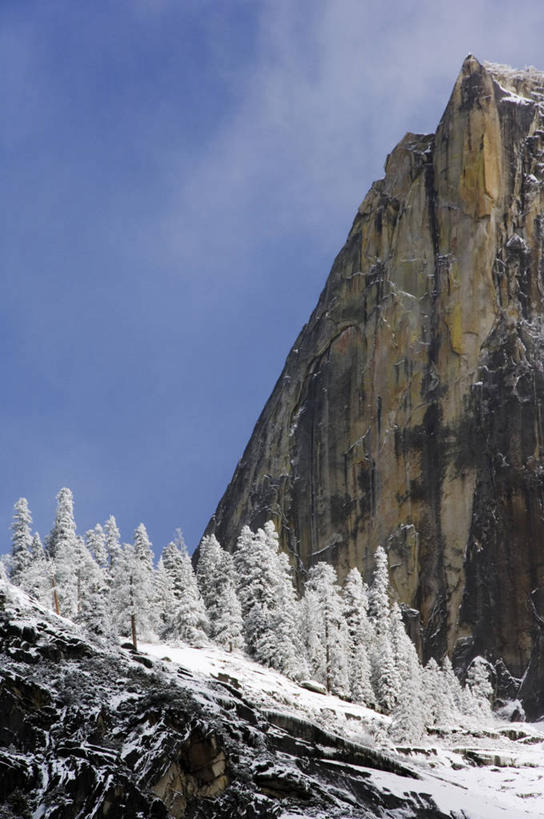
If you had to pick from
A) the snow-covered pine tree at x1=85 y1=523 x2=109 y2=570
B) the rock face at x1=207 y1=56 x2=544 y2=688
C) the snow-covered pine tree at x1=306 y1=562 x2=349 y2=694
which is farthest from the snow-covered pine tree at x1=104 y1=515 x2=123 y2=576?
the rock face at x1=207 y1=56 x2=544 y2=688

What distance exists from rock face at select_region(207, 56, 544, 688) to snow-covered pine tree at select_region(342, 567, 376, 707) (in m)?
24.5

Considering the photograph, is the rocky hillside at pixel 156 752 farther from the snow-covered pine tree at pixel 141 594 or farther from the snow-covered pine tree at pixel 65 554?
the snow-covered pine tree at pixel 65 554

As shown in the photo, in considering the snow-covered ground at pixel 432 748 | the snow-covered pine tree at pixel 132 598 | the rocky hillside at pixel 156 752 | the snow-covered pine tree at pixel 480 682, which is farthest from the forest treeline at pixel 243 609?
the rocky hillside at pixel 156 752

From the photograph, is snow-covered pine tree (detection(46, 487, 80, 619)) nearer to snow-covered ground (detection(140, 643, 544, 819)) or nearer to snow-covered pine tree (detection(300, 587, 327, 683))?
snow-covered ground (detection(140, 643, 544, 819))

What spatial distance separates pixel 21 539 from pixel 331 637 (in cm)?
2219

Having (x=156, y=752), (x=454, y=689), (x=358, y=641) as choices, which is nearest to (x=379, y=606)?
(x=454, y=689)

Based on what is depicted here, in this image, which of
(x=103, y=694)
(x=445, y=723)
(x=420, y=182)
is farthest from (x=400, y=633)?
(x=420, y=182)

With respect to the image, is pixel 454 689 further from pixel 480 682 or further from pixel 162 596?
pixel 162 596

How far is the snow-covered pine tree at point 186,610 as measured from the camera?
65.9m

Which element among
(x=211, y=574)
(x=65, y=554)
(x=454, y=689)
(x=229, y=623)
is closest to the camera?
(x=229, y=623)

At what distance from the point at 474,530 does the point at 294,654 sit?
46249 mm

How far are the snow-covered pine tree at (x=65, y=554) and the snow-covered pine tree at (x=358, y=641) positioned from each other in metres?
18.8

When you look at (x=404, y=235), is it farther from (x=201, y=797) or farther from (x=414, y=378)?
(x=201, y=797)

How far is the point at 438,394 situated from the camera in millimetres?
115625
